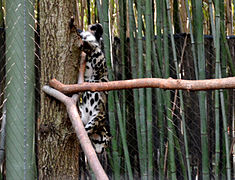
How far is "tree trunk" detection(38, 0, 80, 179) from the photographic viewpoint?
1.66 m

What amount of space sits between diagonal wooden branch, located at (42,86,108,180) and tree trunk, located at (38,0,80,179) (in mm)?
72

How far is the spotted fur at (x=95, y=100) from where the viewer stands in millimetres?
2379

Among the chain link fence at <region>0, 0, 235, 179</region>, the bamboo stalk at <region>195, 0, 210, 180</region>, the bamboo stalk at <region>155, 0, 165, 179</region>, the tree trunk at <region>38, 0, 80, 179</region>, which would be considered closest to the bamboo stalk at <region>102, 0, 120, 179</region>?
the chain link fence at <region>0, 0, 235, 179</region>

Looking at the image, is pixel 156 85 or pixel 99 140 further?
pixel 99 140

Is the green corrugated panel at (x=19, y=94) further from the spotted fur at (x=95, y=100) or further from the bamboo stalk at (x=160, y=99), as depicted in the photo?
Answer: the bamboo stalk at (x=160, y=99)

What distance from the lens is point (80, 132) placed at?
1.43 metres

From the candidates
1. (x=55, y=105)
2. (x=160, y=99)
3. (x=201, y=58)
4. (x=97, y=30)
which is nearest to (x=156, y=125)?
(x=160, y=99)

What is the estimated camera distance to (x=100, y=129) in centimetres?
241

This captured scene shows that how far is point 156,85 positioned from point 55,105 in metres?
0.47

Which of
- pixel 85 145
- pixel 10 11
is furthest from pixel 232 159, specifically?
pixel 10 11

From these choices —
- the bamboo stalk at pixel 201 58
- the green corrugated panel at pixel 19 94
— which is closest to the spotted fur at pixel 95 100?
the bamboo stalk at pixel 201 58

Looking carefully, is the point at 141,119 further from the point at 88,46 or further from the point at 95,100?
A: the point at 88,46

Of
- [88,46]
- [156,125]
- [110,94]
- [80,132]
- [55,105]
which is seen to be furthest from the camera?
[156,125]

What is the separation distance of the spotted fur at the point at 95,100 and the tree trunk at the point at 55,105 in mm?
656
